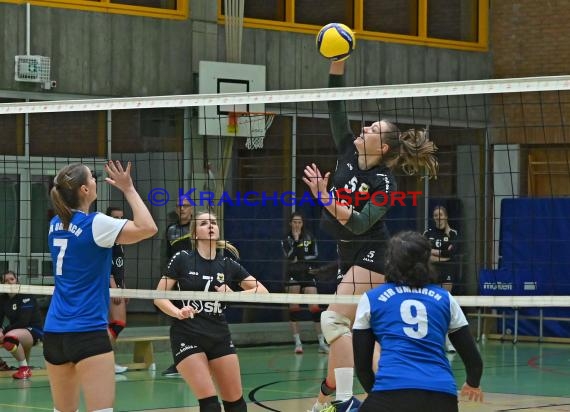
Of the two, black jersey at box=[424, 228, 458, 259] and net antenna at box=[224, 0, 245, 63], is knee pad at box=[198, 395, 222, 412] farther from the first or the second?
net antenna at box=[224, 0, 245, 63]

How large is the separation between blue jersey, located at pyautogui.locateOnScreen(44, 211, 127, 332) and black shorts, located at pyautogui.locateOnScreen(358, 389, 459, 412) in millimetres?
2047

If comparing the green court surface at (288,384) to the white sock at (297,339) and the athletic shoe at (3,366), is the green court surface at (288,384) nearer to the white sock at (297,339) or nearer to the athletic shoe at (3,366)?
the white sock at (297,339)

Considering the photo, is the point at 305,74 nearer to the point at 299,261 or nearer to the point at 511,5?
the point at 299,261

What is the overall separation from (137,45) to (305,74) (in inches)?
112

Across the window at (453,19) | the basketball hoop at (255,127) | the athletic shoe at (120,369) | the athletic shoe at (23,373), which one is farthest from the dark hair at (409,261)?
the window at (453,19)

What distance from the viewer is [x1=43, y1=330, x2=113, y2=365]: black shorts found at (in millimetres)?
6699

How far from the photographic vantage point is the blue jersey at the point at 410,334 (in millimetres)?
5422

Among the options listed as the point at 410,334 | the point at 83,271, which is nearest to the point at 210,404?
the point at 83,271

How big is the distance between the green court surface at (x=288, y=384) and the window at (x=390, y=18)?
5048 mm

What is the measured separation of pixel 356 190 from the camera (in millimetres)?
8195

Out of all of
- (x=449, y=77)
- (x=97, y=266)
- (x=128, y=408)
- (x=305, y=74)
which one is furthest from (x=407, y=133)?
(x=449, y=77)

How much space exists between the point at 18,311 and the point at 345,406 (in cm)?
693

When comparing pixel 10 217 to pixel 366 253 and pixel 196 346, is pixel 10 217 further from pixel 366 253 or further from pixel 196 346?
pixel 366 253

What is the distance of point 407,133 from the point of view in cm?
827
